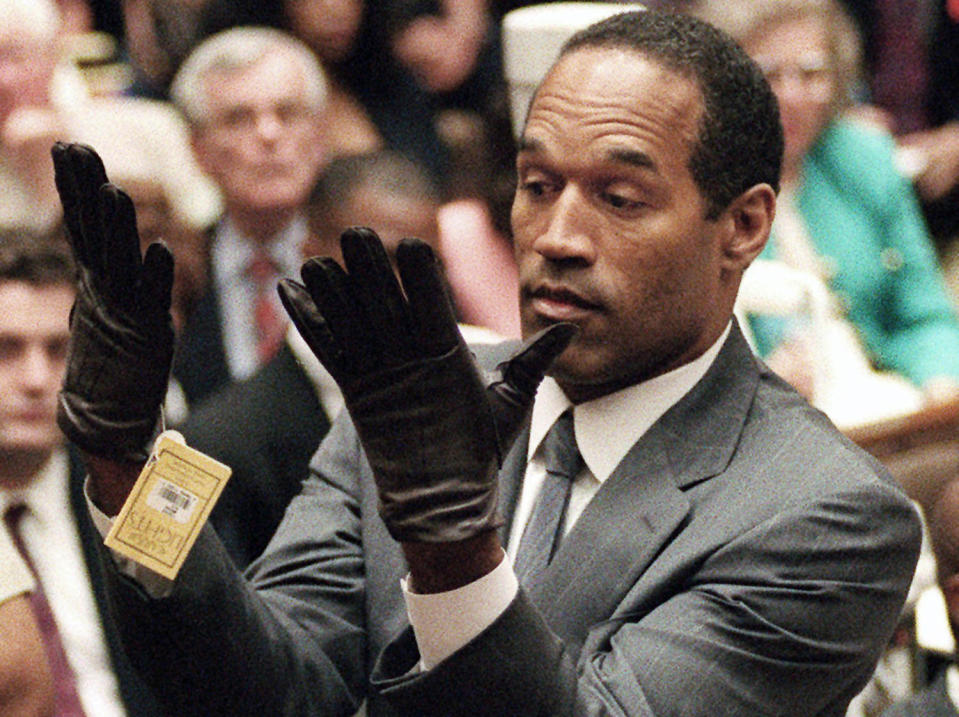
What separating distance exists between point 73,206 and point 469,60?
313 centimetres

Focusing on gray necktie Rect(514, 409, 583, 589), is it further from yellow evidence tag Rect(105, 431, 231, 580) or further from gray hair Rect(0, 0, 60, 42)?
gray hair Rect(0, 0, 60, 42)

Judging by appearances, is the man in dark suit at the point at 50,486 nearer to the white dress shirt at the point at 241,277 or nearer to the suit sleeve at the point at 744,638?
the white dress shirt at the point at 241,277

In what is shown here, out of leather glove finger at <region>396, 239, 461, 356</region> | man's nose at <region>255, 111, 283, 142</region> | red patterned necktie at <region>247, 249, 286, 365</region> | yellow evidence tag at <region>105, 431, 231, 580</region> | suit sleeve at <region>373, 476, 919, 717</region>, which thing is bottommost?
red patterned necktie at <region>247, 249, 286, 365</region>

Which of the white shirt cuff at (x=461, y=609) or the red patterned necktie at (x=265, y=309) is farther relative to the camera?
the red patterned necktie at (x=265, y=309)

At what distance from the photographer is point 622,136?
62.7 inches

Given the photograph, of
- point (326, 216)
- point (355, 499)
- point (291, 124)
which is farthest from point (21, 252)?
point (355, 499)

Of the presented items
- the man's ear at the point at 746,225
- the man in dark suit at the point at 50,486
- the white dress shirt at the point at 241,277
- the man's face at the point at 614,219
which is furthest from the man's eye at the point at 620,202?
the white dress shirt at the point at 241,277

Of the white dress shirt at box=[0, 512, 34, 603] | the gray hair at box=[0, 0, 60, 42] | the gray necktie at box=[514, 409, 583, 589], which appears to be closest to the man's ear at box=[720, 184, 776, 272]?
the gray necktie at box=[514, 409, 583, 589]

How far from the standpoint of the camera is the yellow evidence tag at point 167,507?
1.44m

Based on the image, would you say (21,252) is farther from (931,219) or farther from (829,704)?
(931,219)

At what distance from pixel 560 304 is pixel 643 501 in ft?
0.69

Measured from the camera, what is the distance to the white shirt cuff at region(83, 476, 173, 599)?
1.50 meters

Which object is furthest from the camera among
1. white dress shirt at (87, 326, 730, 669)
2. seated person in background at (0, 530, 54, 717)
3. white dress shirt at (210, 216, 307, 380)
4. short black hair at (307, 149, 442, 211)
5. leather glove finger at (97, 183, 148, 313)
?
white dress shirt at (210, 216, 307, 380)

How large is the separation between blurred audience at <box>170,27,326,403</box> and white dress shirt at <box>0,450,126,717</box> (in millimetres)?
821
